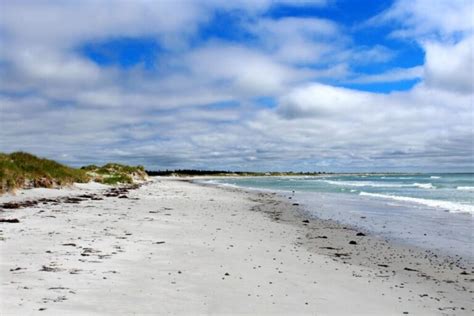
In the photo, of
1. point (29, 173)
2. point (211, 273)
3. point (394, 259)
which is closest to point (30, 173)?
point (29, 173)

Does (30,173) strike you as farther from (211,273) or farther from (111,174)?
(111,174)

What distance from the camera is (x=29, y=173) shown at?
87.8 ft

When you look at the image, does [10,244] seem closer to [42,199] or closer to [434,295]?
[434,295]

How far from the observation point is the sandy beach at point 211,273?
6500 mm

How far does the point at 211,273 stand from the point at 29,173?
2226cm

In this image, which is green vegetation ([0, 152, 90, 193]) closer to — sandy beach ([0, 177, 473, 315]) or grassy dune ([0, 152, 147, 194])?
grassy dune ([0, 152, 147, 194])

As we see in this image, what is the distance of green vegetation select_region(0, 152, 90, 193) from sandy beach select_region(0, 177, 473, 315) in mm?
8911

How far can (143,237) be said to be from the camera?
12.4 m

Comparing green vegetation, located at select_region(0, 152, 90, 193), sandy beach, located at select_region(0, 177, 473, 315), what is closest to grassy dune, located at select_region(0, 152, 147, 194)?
green vegetation, located at select_region(0, 152, 90, 193)

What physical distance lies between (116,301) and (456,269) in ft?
26.6

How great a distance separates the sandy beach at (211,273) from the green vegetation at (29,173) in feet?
29.2

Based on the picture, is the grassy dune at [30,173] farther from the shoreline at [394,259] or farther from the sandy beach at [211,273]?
the shoreline at [394,259]

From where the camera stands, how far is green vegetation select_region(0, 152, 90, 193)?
75.1 ft

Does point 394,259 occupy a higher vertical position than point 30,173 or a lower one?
lower
